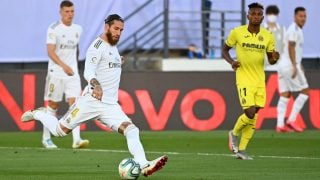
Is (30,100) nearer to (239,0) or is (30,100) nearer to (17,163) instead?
(239,0)

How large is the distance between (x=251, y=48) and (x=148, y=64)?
8764 mm

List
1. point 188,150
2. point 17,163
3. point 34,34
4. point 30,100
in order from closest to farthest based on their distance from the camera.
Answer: point 17,163 < point 188,150 < point 30,100 < point 34,34

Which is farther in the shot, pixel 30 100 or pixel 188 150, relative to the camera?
pixel 30 100

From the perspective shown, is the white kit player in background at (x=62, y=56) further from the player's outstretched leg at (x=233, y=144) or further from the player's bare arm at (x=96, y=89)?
the player's bare arm at (x=96, y=89)

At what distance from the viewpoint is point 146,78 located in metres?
22.4

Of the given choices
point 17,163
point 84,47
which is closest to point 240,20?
point 84,47

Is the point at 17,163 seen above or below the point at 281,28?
below

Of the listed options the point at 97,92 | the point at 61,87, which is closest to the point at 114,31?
Answer: the point at 97,92

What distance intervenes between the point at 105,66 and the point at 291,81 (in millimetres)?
9634

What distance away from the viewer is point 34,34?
23.5 m

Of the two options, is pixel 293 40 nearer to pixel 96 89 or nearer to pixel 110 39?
pixel 110 39

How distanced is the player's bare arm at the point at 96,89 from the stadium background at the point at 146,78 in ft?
31.2

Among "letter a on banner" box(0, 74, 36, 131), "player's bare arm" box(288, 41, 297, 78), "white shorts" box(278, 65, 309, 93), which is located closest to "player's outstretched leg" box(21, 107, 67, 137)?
"letter a on banner" box(0, 74, 36, 131)

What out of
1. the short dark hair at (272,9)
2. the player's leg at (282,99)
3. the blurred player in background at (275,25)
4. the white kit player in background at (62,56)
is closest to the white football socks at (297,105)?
A: the player's leg at (282,99)
